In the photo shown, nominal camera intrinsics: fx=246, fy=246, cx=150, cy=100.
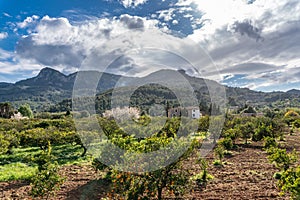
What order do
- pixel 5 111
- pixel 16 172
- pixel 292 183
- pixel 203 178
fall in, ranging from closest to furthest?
pixel 292 183, pixel 203 178, pixel 16 172, pixel 5 111

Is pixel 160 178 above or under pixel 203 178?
above

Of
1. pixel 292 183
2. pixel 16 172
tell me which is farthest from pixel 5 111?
pixel 292 183

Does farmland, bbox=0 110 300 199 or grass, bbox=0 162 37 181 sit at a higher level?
farmland, bbox=0 110 300 199

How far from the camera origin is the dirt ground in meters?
9.34

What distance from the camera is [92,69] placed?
37.6 feet

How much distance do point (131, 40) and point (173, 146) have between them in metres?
6.61

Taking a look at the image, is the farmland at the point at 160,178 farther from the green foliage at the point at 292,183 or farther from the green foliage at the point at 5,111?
the green foliage at the point at 5,111

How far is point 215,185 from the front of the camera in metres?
10.5

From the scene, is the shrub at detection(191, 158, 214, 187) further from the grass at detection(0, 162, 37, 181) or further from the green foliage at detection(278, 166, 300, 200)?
the grass at detection(0, 162, 37, 181)

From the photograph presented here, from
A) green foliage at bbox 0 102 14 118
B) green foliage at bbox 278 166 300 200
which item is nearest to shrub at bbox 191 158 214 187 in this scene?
green foliage at bbox 278 166 300 200

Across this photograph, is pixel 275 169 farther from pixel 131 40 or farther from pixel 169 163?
pixel 131 40

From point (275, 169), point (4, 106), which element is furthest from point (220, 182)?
point (4, 106)

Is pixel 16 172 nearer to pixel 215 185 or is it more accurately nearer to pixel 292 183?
pixel 215 185

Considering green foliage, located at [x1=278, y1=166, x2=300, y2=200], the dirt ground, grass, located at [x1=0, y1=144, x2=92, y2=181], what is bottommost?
grass, located at [x1=0, y1=144, x2=92, y2=181]
